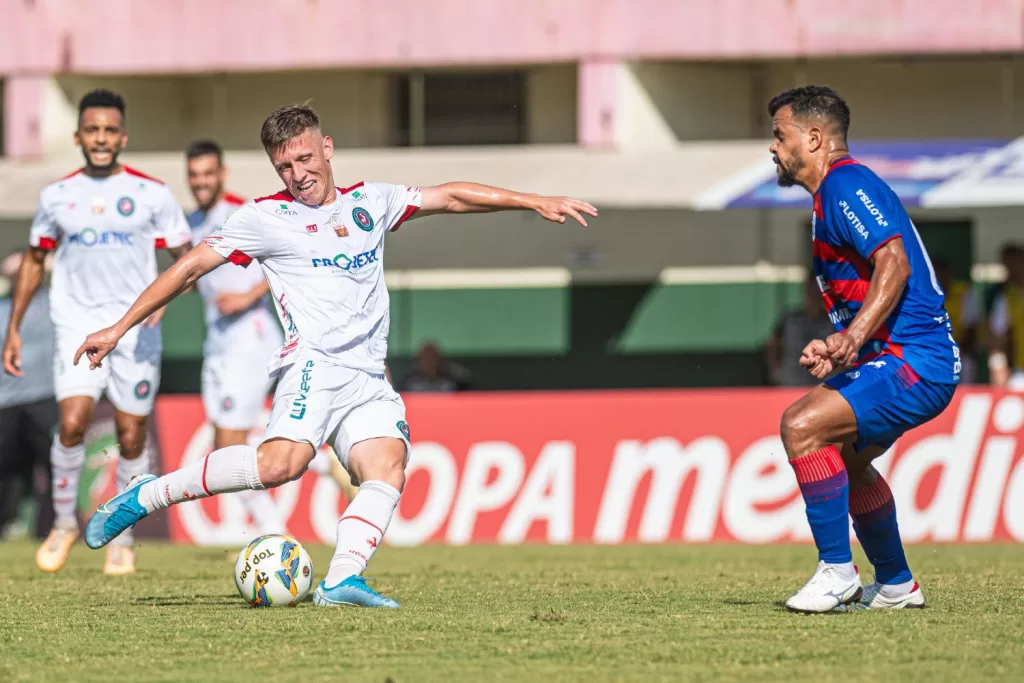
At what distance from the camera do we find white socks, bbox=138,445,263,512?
7.21m

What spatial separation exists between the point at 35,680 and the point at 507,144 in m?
15.2

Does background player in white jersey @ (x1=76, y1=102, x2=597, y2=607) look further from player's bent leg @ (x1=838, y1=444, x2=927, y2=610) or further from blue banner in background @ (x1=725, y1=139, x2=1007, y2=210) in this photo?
blue banner in background @ (x1=725, y1=139, x2=1007, y2=210)

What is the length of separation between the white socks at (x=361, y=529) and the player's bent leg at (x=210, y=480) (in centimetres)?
30

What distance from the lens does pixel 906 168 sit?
16141 millimetres

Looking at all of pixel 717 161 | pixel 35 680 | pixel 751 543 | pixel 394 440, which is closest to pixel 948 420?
pixel 751 543

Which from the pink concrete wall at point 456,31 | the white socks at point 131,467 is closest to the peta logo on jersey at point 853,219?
the white socks at point 131,467

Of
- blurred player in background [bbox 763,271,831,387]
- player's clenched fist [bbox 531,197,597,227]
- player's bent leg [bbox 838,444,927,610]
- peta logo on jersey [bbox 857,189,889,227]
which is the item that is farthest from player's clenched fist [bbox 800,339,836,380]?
blurred player in background [bbox 763,271,831,387]

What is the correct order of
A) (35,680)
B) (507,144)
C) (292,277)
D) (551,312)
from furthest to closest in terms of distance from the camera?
(507,144) → (551,312) → (292,277) → (35,680)

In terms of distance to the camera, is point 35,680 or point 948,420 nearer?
point 35,680

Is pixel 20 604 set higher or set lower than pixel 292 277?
lower

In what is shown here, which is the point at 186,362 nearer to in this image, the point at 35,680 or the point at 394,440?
the point at 394,440

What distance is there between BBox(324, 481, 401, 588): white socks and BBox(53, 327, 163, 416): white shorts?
9.55 feet

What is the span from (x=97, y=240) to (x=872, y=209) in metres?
4.89

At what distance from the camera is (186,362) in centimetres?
1912
